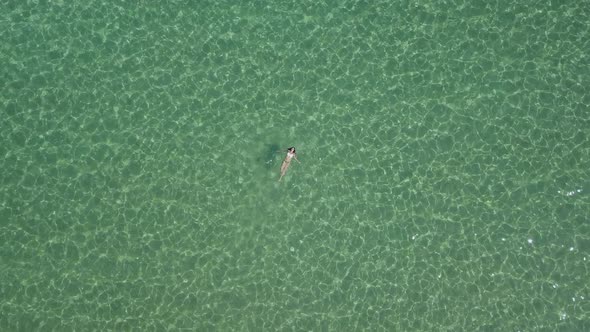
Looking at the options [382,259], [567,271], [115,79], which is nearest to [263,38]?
[115,79]

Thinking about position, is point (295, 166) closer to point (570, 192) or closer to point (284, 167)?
point (284, 167)

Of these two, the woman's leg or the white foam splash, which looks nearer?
the white foam splash

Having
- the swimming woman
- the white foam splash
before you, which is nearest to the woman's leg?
the swimming woman

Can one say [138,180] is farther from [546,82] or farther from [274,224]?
[546,82]

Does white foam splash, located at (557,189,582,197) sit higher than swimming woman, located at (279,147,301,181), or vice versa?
swimming woman, located at (279,147,301,181)

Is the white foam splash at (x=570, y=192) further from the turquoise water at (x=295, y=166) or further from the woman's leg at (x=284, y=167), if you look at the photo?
the woman's leg at (x=284, y=167)

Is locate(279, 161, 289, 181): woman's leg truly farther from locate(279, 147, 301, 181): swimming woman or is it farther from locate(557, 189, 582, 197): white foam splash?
locate(557, 189, 582, 197): white foam splash

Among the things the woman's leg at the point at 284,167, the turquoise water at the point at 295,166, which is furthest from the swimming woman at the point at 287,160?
the turquoise water at the point at 295,166

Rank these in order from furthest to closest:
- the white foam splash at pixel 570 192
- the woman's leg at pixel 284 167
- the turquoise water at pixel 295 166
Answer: the woman's leg at pixel 284 167 < the white foam splash at pixel 570 192 < the turquoise water at pixel 295 166
